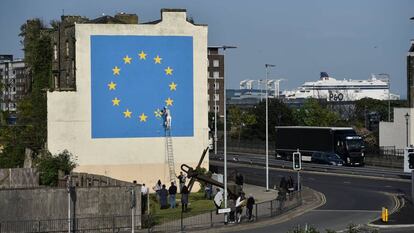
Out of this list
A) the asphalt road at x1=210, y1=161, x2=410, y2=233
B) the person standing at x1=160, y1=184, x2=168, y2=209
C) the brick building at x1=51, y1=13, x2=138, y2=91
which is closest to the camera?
the asphalt road at x1=210, y1=161, x2=410, y2=233

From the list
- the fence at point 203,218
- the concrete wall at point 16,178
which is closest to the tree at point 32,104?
the concrete wall at point 16,178

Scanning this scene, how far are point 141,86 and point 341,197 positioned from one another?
1785cm

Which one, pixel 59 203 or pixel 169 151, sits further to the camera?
pixel 169 151

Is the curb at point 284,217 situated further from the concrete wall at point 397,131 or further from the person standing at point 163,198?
the concrete wall at point 397,131

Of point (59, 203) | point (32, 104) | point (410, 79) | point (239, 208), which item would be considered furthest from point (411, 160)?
point (410, 79)

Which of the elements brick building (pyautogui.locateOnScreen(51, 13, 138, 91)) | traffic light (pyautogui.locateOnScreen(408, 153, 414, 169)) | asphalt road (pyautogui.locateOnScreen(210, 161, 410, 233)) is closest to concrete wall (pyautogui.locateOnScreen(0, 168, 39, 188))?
brick building (pyautogui.locateOnScreen(51, 13, 138, 91))

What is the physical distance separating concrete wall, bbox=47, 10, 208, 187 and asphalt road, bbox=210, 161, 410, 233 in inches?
262

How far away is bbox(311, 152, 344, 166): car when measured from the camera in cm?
8600

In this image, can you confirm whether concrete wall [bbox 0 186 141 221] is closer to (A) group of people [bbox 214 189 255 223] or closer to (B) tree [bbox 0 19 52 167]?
(A) group of people [bbox 214 189 255 223]

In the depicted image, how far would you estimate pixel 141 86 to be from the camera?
199 ft

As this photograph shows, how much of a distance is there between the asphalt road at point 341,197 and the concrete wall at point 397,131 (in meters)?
24.7

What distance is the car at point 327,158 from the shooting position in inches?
3386

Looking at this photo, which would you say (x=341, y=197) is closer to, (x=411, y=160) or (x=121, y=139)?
(x=411, y=160)

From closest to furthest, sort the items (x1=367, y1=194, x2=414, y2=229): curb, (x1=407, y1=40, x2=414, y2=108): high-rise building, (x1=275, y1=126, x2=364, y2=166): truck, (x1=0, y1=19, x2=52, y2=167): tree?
(x1=367, y1=194, x2=414, y2=229): curb, (x1=0, y1=19, x2=52, y2=167): tree, (x1=275, y1=126, x2=364, y2=166): truck, (x1=407, y1=40, x2=414, y2=108): high-rise building
